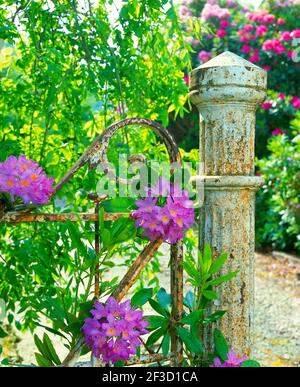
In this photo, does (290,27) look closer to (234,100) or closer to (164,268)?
(164,268)

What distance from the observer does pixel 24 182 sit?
1.51 m

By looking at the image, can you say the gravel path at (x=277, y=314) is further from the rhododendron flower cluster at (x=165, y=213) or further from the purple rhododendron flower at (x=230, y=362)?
the rhododendron flower cluster at (x=165, y=213)

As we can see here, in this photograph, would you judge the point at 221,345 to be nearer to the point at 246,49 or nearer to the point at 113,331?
the point at 113,331

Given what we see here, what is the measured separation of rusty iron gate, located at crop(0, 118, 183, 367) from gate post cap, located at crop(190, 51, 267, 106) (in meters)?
0.19

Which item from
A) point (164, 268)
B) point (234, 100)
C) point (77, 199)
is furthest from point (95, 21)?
point (164, 268)

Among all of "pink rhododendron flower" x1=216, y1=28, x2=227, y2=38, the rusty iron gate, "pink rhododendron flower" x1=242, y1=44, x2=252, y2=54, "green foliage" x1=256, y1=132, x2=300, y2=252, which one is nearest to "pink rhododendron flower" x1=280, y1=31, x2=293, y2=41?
"pink rhododendron flower" x1=242, y1=44, x2=252, y2=54

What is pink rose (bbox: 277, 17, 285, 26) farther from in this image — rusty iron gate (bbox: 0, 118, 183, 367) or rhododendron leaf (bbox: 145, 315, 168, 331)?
rhododendron leaf (bbox: 145, 315, 168, 331)

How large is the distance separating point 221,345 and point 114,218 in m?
0.50

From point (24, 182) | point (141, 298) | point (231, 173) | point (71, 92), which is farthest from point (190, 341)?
point (71, 92)

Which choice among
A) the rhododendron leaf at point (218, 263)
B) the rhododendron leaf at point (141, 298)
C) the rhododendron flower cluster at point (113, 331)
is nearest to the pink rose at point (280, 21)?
the rhododendron leaf at point (218, 263)

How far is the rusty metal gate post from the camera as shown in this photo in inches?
67.7

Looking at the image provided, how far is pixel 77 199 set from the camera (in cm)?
261
